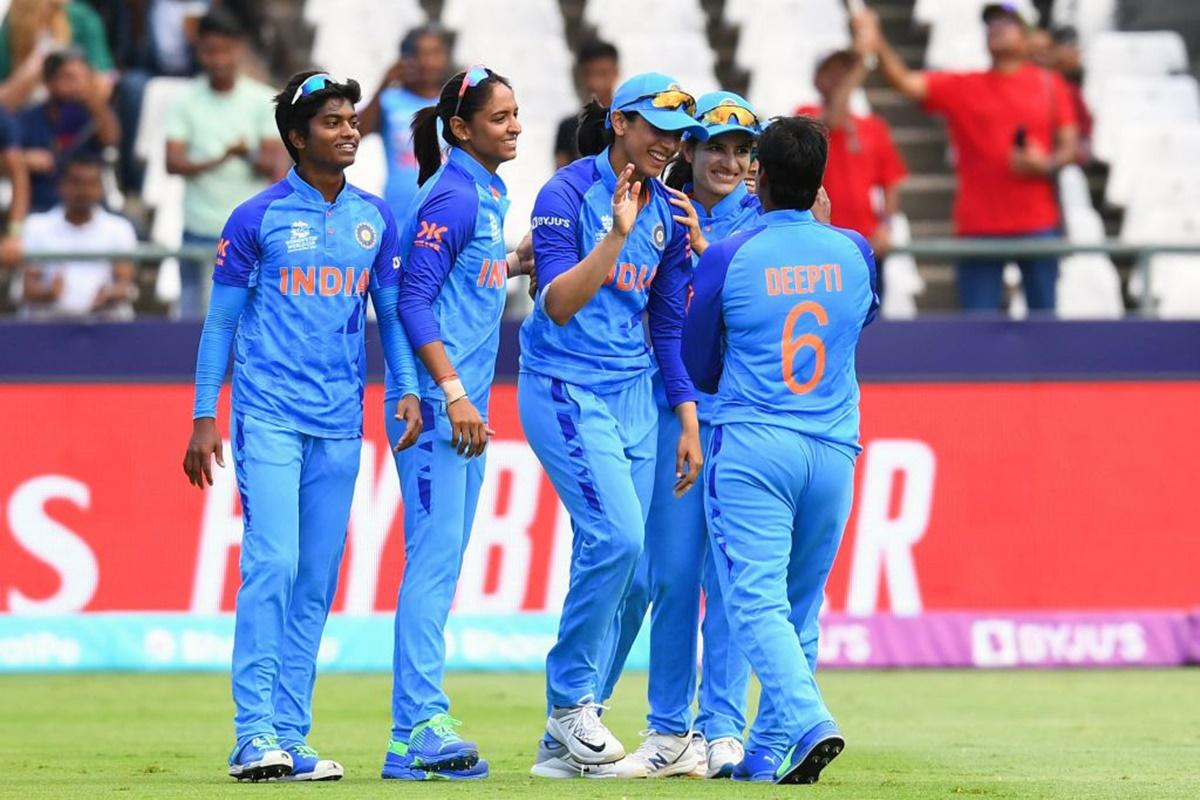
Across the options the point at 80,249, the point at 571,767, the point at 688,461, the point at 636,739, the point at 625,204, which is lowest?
the point at 636,739

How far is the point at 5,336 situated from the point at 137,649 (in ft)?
6.32

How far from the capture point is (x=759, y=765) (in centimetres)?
776

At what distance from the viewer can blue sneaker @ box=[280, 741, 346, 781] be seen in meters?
7.68

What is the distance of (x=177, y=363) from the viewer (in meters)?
13.2

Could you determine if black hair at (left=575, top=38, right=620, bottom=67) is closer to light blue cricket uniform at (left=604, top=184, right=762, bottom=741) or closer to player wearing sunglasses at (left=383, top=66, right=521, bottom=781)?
light blue cricket uniform at (left=604, top=184, right=762, bottom=741)

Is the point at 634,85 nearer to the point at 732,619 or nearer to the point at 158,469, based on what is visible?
the point at 732,619

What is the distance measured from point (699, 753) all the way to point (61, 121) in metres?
8.04

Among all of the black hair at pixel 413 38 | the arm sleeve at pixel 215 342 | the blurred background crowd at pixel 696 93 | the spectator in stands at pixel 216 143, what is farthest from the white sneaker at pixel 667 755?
the spectator in stands at pixel 216 143

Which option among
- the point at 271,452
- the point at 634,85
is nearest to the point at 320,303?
the point at 271,452

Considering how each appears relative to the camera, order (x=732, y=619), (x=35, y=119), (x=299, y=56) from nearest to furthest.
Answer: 1. (x=732, y=619)
2. (x=35, y=119)
3. (x=299, y=56)

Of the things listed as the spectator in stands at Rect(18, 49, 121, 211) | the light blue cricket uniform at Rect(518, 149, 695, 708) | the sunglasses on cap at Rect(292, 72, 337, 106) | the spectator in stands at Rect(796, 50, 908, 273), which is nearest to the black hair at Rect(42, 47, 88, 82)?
the spectator in stands at Rect(18, 49, 121, 211)

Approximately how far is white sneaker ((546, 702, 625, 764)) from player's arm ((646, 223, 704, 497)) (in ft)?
2.73

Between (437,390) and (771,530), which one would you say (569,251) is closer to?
(437,390)

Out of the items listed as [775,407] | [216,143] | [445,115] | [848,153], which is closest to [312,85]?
[445,115]
